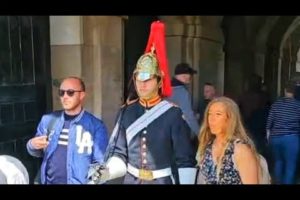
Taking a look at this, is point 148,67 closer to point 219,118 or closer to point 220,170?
point 219,118

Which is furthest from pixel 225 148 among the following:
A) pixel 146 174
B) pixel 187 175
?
pixel 146 174

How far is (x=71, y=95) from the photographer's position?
299 cm

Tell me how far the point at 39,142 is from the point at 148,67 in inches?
32.3

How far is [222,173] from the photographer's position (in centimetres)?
289

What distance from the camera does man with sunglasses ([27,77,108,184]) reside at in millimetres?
2988

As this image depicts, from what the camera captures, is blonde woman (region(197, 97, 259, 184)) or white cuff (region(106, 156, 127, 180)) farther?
white cuff (region(106, 156, 127, 180))

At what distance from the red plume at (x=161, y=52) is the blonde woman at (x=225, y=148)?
277 mm

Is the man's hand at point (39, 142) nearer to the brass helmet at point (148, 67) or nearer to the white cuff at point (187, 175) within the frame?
the brass helmet at point (148, 67)

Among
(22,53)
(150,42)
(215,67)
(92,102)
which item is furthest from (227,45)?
(22,53)

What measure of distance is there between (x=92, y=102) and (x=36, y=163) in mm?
519

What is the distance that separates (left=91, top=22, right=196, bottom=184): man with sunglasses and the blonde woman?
0.09 m

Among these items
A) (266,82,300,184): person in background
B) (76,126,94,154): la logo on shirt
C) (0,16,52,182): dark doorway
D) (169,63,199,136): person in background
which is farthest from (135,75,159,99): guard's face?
(266,82,300,184): person in background

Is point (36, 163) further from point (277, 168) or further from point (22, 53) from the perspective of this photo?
point (277, 168)

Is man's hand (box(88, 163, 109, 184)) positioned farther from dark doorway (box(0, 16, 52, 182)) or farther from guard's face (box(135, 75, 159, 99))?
guard's face (box(135, 75, 159, 99))
